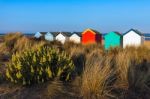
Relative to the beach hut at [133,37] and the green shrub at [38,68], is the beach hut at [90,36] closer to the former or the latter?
the beach hut at [133,37]

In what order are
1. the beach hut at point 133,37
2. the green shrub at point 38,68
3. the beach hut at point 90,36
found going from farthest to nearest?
the beach hut at point 90,36
the beach hut at point 133,37
the green shrub at point 38,68


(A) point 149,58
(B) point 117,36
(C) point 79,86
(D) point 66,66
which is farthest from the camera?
(B) point 117,36

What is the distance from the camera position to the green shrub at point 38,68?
7703mm

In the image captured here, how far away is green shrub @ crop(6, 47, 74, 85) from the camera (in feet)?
25.3

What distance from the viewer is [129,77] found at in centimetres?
814

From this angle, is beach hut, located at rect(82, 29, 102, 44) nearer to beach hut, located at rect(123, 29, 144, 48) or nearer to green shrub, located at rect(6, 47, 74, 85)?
beach hut, located at rect(123, 29, 144, 48)

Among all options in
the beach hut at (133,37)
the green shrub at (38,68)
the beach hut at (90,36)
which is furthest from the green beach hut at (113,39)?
the green shrub at (38,68)

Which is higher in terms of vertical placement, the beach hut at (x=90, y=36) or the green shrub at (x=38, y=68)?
the beach hut at (x=90, y=36)

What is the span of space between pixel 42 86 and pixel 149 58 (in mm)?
5844

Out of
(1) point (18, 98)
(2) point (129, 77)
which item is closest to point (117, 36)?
(2) point (129, 77)

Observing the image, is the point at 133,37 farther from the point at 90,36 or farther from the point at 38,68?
the point at 38,68

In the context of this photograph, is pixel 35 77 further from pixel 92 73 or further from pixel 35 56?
pixel 92 73

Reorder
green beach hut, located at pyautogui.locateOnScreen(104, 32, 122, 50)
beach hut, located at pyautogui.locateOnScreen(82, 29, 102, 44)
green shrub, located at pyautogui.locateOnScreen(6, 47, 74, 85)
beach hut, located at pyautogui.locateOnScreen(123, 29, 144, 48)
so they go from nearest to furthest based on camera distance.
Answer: green shrub, located at pyautogui.locateOnScreen(6, 47, 74, 85)
beach hut, located at pyautogui.locateOnScreen(123, 29, 144, 48)
green beach hut, located at pyautogui.locateOnScreen(104, 32, 122, 50)
beach hut, located at pyautogui.locateOnScreen(82, 29, 102, 44)

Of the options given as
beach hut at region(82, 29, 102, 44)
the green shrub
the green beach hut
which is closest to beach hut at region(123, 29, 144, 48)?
the green beach hut
